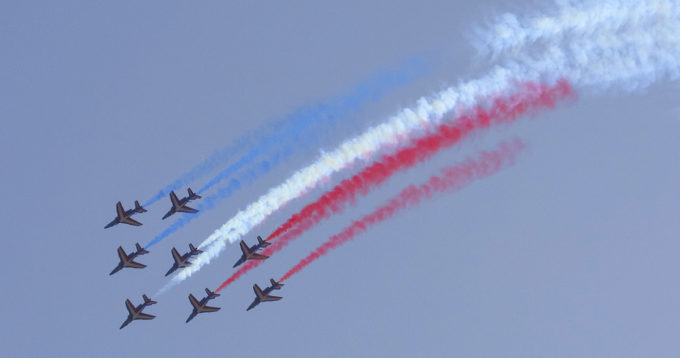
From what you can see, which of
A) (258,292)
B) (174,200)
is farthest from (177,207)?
(258,292)

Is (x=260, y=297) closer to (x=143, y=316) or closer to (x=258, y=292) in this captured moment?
(x=258, y=292)

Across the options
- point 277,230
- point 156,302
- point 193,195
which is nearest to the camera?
point 277,230

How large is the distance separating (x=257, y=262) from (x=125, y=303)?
698 cm

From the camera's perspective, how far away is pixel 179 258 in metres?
58.8

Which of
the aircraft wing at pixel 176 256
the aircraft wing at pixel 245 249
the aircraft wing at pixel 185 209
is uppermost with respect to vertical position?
the aircraft wing at pixel 185 209

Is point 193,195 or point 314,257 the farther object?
point 193,195

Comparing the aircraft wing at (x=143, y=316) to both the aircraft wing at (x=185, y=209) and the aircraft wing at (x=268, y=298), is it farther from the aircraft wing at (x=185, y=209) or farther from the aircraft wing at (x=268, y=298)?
the aircraft wing at (x=185, y=209)

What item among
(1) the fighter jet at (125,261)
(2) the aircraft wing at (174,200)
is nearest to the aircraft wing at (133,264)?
(1) the fighter jet at (125,261)

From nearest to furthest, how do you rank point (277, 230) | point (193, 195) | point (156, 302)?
point (277, 230) < point (193, 195) < point (156, 302)

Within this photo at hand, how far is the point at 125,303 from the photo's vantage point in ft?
201

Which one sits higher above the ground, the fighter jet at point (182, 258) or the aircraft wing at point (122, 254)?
the aircraft wing at point (122, 254)

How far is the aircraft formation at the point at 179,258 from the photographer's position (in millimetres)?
57469

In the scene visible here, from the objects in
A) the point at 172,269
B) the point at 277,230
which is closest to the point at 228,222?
the point at 277,230

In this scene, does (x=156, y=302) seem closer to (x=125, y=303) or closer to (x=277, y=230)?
(x=125, y=303)
